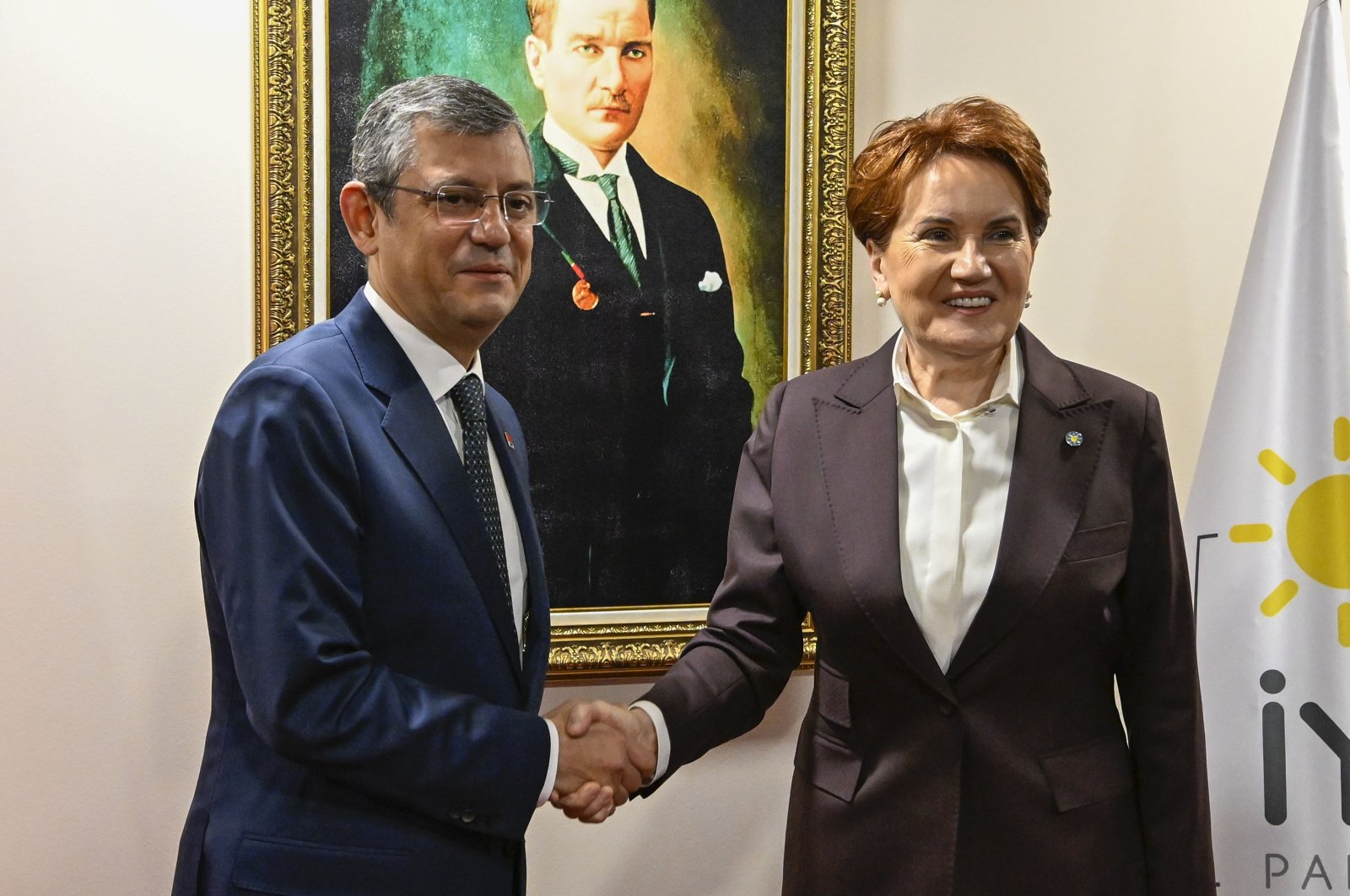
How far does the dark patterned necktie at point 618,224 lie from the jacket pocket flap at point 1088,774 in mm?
1311

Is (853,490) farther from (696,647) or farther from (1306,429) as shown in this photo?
(1306,429)

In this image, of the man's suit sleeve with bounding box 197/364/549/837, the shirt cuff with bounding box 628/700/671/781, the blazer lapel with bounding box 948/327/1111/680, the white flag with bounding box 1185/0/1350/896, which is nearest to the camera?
the man's suit sleeve with bounding box 197/364/549/837

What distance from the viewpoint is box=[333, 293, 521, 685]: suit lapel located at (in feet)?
5.19

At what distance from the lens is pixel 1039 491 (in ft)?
5.74

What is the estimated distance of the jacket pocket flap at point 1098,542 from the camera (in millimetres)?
1732

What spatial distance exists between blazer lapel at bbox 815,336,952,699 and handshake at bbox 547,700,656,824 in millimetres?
461

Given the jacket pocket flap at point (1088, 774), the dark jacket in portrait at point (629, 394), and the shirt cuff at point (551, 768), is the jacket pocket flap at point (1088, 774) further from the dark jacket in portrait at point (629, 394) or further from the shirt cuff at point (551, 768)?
the dark jacket in portrait at point (629, 394)

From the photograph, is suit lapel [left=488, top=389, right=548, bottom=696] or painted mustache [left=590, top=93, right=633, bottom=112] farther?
painted mustache [left=590, top=93, right=633, bottom=112]

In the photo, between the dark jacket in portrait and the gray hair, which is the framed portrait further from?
the gray hair

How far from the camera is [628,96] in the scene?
8.00 ft

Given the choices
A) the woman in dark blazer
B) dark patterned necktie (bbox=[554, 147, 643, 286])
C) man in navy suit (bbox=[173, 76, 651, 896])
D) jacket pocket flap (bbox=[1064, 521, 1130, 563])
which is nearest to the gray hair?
man in navy suit (bbox=[173, 76, 651, 896])

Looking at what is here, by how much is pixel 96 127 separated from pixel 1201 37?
2478 mm

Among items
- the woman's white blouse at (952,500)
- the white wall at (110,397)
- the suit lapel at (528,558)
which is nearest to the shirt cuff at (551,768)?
the suit lapel at (528,558)

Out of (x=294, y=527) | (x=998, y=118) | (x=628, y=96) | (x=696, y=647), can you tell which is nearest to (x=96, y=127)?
(x=628, y=96)
